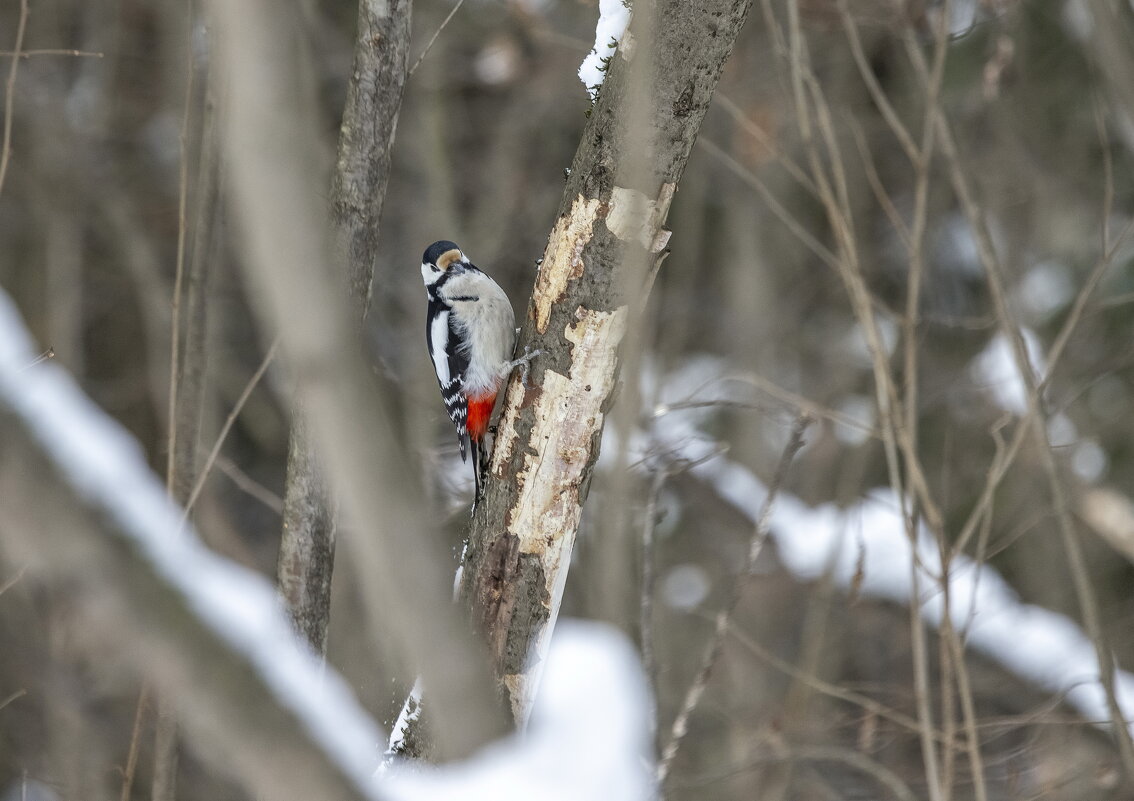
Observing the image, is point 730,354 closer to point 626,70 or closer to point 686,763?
point 686,763

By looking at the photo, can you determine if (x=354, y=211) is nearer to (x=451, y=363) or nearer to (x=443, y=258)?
(x=451, y=363)

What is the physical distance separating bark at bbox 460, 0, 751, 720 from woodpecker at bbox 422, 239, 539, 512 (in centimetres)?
83

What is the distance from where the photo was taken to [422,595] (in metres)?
0.86

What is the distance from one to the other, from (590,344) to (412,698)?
0.86 meters

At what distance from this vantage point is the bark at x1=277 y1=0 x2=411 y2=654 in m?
2.11

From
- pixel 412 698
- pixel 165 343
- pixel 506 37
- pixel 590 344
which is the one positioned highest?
pixel 506 37

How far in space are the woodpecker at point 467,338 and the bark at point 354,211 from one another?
0.73 meters

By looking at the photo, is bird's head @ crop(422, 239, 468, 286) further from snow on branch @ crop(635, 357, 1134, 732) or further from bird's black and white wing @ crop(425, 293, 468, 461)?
snow on branch @ crop(635, 357, 1134, 732)

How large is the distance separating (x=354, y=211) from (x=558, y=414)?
2.19 ft

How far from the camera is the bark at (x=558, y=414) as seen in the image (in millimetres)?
1902

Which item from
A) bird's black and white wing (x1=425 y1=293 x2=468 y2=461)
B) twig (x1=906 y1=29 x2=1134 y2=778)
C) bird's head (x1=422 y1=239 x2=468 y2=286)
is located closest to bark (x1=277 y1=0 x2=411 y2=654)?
bird's black and white wing (x1=425 y1=293 x2=468 y2=461)

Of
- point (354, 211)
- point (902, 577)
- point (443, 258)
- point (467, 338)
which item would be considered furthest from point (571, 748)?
point (902, 577)

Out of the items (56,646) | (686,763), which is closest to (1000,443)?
(56,646)

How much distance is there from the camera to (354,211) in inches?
Result: 84.8
